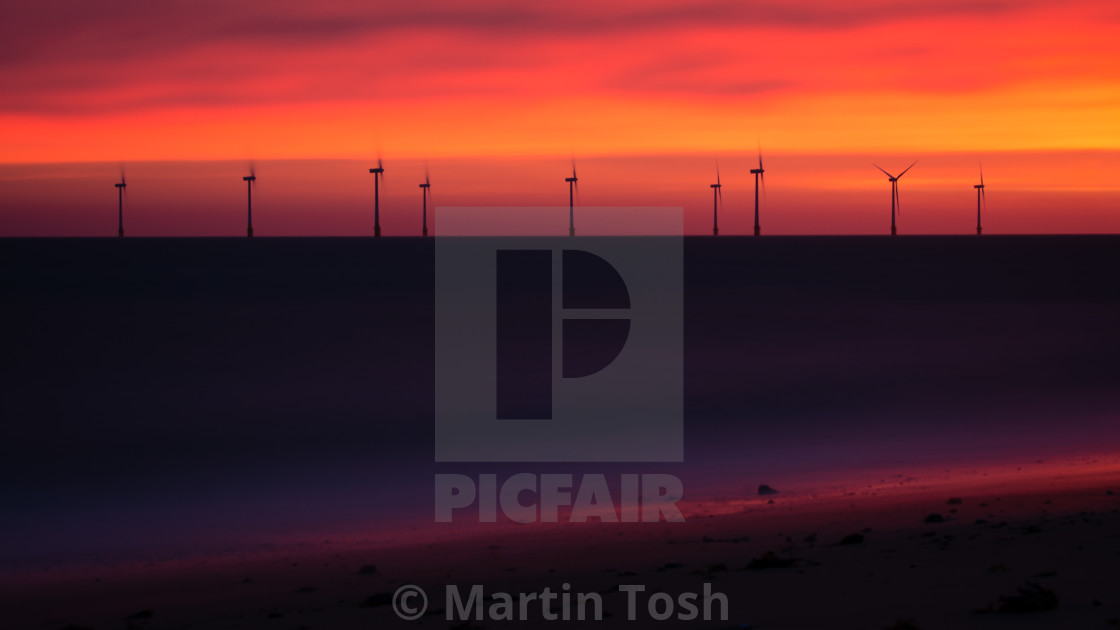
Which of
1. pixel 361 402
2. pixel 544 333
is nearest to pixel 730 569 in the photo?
pixel 361 402

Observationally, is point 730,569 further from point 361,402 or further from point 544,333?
point 544,333

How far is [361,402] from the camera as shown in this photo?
81.5ft

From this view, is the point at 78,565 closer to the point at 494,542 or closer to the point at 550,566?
the point at 494,542

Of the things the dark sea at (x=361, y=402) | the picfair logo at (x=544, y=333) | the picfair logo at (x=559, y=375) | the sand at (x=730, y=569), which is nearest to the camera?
the sand at (x=730, y=569)

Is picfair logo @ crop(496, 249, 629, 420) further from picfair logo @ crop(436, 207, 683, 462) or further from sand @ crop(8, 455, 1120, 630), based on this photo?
sand @ crop(8, 455, 1120, 630)

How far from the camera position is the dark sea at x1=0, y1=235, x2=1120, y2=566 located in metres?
14.2

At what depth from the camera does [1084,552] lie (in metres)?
7.86

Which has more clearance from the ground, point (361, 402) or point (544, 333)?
point (544, 333)

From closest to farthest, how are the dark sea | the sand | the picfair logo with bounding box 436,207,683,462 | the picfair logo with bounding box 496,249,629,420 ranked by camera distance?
the sand → the dark sea → the picfair logo with bounding box 436,207,683,462 → the picfair logo with bounding box 496,249,629,420

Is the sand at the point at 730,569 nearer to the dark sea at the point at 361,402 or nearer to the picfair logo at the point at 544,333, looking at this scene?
the dark sea at the point at 361,402

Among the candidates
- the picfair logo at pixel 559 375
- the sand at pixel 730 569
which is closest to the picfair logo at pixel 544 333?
the picfair logo at pixel 559 375

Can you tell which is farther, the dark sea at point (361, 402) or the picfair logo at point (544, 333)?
the picfair logo at point (544, 333)

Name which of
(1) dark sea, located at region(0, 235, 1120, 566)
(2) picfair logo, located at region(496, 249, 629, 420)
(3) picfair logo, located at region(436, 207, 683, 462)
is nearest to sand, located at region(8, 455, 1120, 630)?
(1) dark sea, located at region(0, 235, 1120, 566)

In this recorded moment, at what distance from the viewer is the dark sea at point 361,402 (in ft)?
46.6
